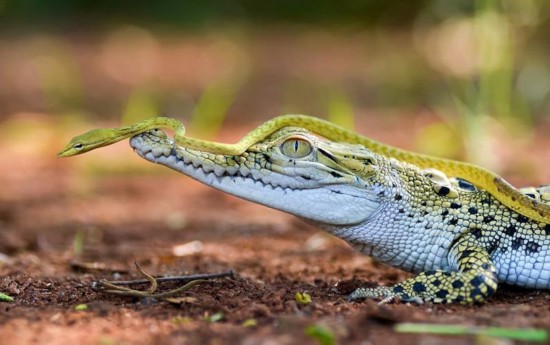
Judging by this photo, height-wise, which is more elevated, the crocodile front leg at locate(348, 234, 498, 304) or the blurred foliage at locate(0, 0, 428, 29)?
the blurred foliage at locate(0, 0, 428, 29)

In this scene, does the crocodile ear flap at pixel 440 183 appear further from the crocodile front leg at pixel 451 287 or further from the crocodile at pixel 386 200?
the crocodile front leg at pixel 451 287

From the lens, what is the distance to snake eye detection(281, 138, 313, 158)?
4.42 metres

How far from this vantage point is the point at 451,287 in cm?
415

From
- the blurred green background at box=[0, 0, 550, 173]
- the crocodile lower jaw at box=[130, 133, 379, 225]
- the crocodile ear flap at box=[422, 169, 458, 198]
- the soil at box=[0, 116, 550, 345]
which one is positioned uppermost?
the blurred green background at box=[0, 0, 550, 173]

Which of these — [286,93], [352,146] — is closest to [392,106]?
[286,93]

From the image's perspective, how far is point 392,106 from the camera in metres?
12.6

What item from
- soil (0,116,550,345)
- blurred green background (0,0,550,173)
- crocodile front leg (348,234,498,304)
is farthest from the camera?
blurred green background (0,0,550,173)

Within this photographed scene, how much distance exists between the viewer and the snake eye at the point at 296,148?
442 cm

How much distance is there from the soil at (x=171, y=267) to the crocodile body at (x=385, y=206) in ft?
0.65

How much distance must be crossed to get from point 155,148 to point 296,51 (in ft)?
50.0

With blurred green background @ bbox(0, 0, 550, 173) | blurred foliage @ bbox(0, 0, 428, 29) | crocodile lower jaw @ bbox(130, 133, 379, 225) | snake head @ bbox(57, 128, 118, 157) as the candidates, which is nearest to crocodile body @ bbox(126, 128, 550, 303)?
crocodile lower jaw @ bbox(130, 133, 379, 225)

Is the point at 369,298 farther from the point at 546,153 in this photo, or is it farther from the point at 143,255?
the point at 546,153

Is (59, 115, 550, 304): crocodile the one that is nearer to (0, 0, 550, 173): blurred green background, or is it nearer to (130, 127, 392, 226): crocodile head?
(130, 127, 392, 226): crocodile head

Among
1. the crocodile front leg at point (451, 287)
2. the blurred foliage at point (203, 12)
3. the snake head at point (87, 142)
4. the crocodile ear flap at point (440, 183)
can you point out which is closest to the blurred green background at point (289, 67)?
the blurred foliage at point (203, 12)
